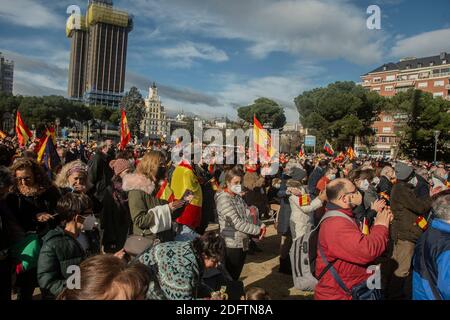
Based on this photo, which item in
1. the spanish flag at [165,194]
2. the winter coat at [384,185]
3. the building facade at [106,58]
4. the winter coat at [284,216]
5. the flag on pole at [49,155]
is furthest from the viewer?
the building facade at [106,58]

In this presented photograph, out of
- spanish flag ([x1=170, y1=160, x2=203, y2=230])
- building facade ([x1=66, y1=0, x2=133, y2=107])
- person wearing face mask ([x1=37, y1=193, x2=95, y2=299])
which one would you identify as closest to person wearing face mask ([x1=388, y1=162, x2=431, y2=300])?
spanish flag ([x1=170, y1=160, x2=203, y2=230])

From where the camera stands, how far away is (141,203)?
3.53 meters

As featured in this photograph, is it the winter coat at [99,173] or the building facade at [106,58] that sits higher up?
the building facade at [106,58]

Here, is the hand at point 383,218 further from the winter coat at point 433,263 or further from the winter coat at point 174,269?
the winter coat at point 174,269

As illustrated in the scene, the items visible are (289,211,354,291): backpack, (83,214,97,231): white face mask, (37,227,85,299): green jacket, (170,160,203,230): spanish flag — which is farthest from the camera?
(170,160,203,230): spanish flag

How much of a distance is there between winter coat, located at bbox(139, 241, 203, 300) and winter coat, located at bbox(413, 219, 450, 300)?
63.6 inches

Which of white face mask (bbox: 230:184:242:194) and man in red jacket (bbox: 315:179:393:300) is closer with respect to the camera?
man in red jacket (bbox: 315:179:393:300)

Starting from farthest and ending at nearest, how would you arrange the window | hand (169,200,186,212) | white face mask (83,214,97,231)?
the window, hand (169,200,186,212), white face mask (83,214,97,231)

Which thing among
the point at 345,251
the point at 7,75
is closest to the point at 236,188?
the point at 345,251

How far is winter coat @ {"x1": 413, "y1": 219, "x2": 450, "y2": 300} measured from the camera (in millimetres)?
2328

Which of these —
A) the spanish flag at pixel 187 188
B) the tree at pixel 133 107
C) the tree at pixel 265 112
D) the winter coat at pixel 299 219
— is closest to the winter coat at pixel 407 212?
the winter coat at pixel 299 219

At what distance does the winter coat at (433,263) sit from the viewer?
2.33 meters

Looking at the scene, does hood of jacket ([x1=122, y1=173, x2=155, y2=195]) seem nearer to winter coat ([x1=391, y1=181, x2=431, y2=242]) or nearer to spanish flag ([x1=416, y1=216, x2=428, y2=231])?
winter coat ([x1=391, y1=181, x2=431, y2=242])

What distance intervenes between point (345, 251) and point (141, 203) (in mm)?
1956
